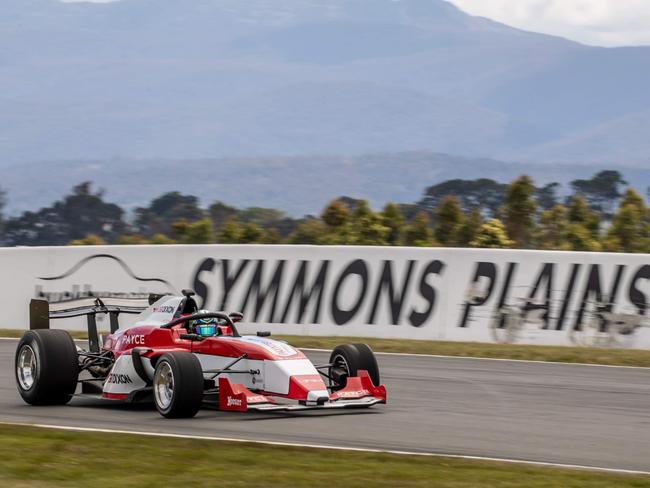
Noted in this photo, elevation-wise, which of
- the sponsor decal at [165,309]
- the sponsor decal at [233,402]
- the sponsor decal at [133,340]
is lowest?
the sponsor decal at [233,402]

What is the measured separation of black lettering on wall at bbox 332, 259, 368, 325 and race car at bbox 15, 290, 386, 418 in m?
7.90

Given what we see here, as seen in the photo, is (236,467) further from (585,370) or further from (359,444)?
(585,370)

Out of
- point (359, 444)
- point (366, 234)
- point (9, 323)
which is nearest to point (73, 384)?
point (359, 444)

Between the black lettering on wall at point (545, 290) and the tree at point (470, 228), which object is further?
the tree at point (470, 228)

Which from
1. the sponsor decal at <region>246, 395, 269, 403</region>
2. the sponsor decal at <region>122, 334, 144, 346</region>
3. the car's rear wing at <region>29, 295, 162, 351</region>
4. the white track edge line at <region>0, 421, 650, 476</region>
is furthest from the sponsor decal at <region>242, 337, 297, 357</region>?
the car's rear wing at <region>29, 295, 162, 351</region>

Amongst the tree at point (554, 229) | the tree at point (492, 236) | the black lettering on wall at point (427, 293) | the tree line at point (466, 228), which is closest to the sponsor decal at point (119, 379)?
the black lettering on wall at point (427, 293)

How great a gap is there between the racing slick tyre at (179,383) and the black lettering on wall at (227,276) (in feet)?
32.6

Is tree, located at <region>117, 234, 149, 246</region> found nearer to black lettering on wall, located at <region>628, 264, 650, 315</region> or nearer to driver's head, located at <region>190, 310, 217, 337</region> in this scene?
black lettering on wall, located at <region>628, 264, 650, 315</region>

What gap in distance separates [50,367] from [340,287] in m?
9.37

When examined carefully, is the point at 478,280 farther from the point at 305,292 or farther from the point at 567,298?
the point at 305,292

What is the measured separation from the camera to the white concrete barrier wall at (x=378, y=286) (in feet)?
63.8

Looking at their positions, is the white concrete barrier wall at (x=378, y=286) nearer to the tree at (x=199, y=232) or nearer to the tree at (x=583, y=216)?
the tree at (x=199, y=232)

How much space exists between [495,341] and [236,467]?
1165 cm

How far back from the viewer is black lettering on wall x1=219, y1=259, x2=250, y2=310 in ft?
70.0
